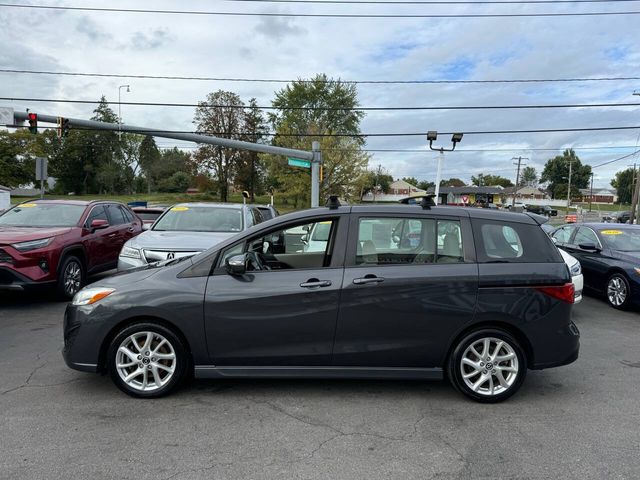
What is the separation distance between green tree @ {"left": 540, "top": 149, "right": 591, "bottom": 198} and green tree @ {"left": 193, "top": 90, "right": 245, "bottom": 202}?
94041 mm

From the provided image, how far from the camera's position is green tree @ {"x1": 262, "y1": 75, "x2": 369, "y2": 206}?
157 ft

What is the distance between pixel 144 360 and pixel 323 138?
45.5 metres

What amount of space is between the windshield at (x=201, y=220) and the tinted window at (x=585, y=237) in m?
6.75

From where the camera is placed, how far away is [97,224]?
28.3 ft

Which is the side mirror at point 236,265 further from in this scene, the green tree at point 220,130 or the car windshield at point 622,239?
the green tree at point 220,130

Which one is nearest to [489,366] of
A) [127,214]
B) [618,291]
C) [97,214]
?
[618,291]

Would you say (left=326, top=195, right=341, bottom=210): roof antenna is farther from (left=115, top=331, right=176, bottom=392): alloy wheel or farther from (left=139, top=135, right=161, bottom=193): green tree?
(left=139, top=135, right=161, bottom=193): green tree

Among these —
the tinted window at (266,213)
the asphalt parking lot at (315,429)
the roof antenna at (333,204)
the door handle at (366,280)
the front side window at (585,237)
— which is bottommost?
the asphalt parking lot at (315,429)

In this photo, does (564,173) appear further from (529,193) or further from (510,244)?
(510,244)

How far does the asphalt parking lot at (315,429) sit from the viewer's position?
9.96ft

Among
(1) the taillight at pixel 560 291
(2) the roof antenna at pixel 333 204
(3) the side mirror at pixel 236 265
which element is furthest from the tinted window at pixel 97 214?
(1) the taillight at pixel 560 291

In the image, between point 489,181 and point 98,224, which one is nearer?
point 98,224

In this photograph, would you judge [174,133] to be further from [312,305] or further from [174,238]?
[312,305]

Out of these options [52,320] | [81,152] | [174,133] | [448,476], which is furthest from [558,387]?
[81,152]
